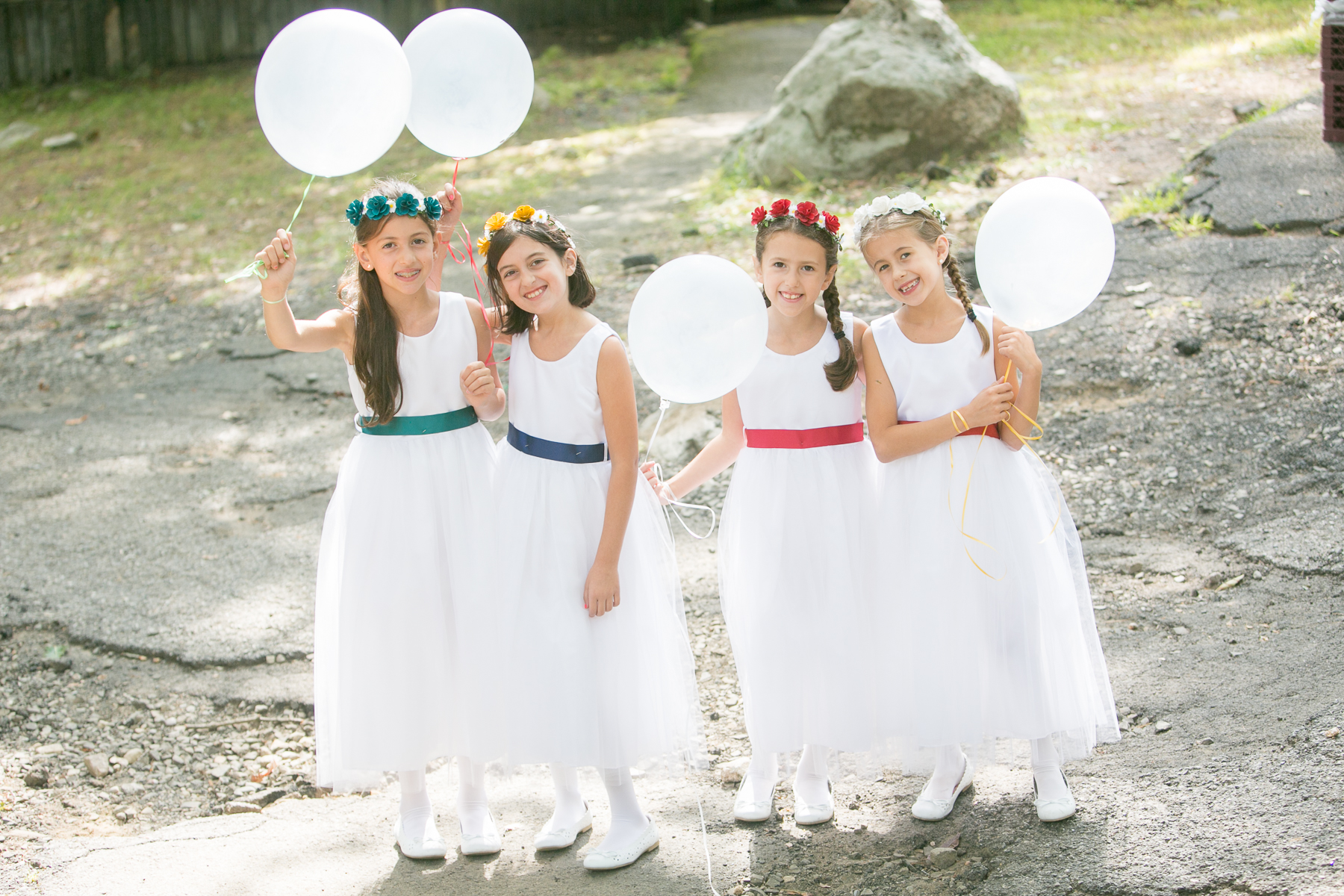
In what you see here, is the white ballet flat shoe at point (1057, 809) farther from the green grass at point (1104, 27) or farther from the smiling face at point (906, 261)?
the green grass at point (1104, 27)

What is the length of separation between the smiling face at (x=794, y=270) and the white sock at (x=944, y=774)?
43.4 inches

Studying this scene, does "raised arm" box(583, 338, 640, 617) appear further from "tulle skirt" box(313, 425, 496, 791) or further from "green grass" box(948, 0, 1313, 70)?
"green grass" box(948, 0, 1313, 70)

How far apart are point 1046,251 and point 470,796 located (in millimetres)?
1855

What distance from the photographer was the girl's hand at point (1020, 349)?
8.30 feet

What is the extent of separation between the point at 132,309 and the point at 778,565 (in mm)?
6026

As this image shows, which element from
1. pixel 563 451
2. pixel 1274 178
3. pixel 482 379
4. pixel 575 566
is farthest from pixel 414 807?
pixel 1274 178

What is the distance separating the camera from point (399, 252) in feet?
8.62

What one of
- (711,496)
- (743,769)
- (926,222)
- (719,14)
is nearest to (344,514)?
(743,769)

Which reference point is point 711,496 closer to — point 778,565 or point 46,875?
point 778,565

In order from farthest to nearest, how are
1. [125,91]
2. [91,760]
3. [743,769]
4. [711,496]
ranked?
[125,91], [711,496], [91,760], [743,769]

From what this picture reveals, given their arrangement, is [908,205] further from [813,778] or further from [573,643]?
[813,778]

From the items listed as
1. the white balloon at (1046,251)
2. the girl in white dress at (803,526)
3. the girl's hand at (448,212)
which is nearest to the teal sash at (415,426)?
the girl's hand at (448,212)

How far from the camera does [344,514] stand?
2.66 m

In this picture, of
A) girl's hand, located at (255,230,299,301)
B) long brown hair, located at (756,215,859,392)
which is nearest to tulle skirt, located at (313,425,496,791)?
girl's hand, located at (255,230,299,301)
